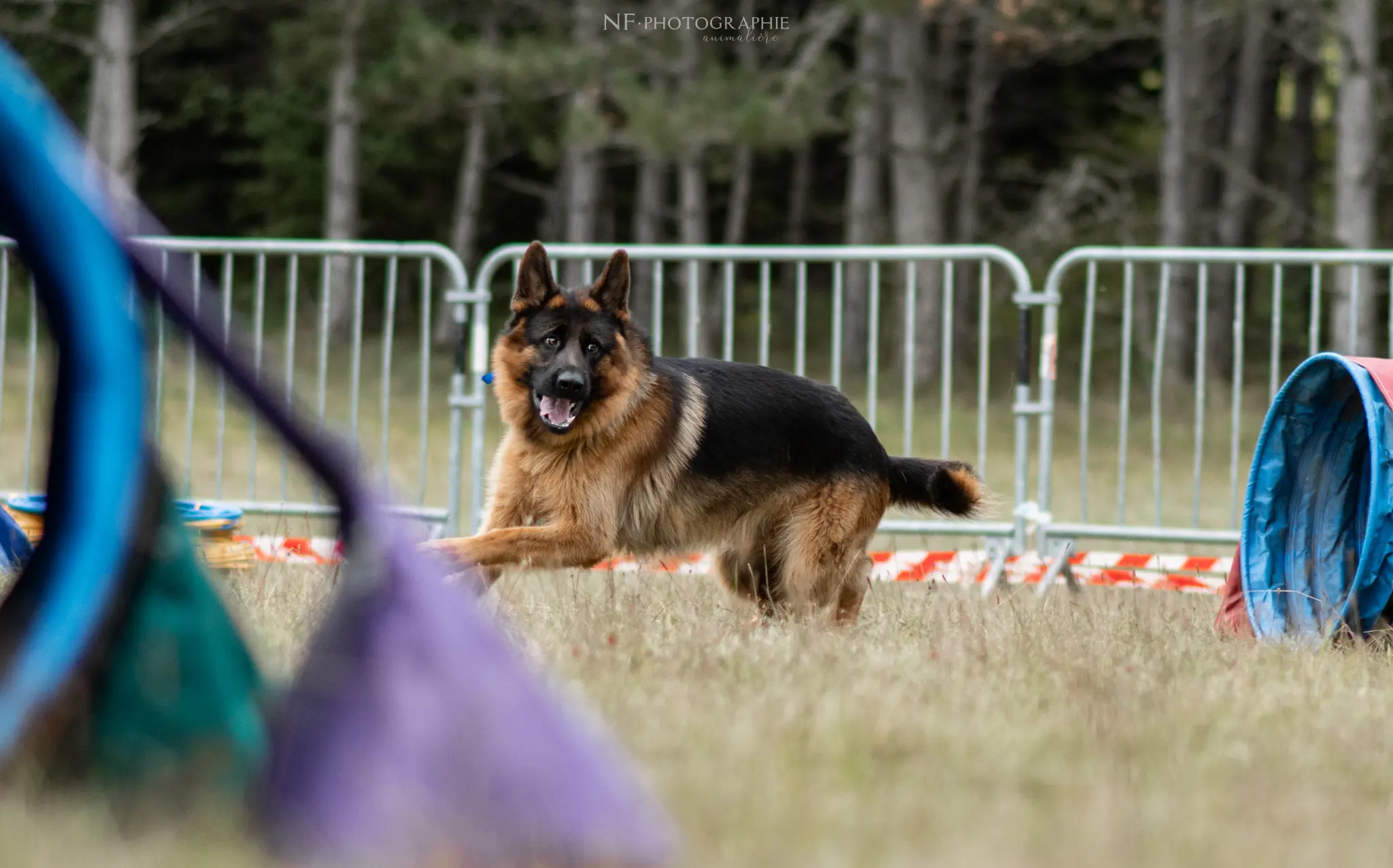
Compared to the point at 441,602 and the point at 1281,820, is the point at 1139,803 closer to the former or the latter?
the point at 1281,820

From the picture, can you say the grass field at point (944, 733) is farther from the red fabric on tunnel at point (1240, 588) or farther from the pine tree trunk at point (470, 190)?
the pine tree trunk at point (470, 190)

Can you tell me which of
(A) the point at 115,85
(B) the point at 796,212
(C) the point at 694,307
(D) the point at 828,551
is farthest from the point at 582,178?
(D) the point at 828,551

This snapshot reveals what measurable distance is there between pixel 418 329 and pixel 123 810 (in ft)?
82.3

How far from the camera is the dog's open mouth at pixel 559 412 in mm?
5586

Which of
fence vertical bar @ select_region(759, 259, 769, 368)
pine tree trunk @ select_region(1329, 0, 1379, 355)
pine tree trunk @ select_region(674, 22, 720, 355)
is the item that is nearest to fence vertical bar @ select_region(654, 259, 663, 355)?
fence vertical bar @ select_region(759, 259, 769, 368)

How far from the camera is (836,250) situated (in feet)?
27.1

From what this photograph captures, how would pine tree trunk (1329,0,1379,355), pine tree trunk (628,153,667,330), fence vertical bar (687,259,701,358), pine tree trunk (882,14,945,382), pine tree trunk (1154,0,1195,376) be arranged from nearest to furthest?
fence vertical bar (687,259,701,358), pine tree trunk (1329,0,1379,355), pine tree trunk (1154,0,1195,376), pine tree trunk (882,14,945,382), pine tree trunk (628,153,667,330)

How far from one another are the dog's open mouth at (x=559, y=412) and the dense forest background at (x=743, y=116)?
11.5m

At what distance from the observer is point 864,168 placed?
23344mm

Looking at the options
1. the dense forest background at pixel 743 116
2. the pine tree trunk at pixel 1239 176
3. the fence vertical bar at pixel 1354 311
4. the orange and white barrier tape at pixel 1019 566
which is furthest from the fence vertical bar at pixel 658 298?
the pine tree trunk at pixel 1239 176

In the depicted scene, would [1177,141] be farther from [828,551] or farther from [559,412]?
[559,412]

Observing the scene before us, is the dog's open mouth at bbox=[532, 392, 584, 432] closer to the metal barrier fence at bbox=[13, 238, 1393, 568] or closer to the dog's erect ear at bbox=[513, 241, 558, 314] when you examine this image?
the dog's erect ear at bbox=[513, 241, 558, 314]

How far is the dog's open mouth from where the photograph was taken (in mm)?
5586

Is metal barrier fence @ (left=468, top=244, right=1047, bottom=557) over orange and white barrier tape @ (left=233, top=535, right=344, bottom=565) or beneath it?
over
